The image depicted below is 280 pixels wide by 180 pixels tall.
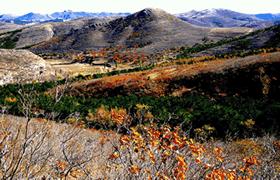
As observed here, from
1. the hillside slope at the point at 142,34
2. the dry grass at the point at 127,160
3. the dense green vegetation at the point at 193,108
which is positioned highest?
the dry grass at the point at 127,160

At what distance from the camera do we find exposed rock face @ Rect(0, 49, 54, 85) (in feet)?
147

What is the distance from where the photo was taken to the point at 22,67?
47438 millimetres

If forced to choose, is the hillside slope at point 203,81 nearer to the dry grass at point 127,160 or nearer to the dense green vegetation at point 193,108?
the dense green vegetation at point 193,108

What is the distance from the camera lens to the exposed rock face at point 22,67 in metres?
44.7

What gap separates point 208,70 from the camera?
3772 centimetres

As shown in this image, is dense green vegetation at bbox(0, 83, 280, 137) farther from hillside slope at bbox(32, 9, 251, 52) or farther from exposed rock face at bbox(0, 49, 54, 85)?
hillside slope at bbox(32, 9, 251, 52)

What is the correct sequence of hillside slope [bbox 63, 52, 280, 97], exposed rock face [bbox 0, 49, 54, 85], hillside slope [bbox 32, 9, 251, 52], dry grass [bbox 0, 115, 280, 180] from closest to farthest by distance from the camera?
dry grass [bbox 0, 115, 280, 180]
hillside slope [bbox 63, 52, 280, 97]
exposed rock face [bbox 0, 49, 54, 85]
hillside slope [bbox 32, 9, 251, 52]

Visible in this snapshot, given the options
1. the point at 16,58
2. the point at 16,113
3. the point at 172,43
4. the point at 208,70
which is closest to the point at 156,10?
the point at 172,43

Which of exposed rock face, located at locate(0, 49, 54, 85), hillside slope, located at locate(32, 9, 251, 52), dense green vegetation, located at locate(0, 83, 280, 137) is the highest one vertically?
dense green vegetation, located at locate(0, 83, 280, 137)

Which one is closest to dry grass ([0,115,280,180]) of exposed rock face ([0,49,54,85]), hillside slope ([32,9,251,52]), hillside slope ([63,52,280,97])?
hillside slope ([63,52,280,97])

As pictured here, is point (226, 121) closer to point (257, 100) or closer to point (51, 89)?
point (257, 100)

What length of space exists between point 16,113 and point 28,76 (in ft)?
62.4

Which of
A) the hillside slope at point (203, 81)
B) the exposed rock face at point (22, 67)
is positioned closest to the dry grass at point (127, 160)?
the hillside slope at point (203, 81)

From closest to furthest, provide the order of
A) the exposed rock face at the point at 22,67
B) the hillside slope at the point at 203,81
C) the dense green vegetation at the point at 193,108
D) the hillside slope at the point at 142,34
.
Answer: the dense green vegetation at the point at 193,108 < the hillside slope at the point at 203,81 < the exposed rock face at the point at 22,67 < the hillside slope at the point at 142,34
